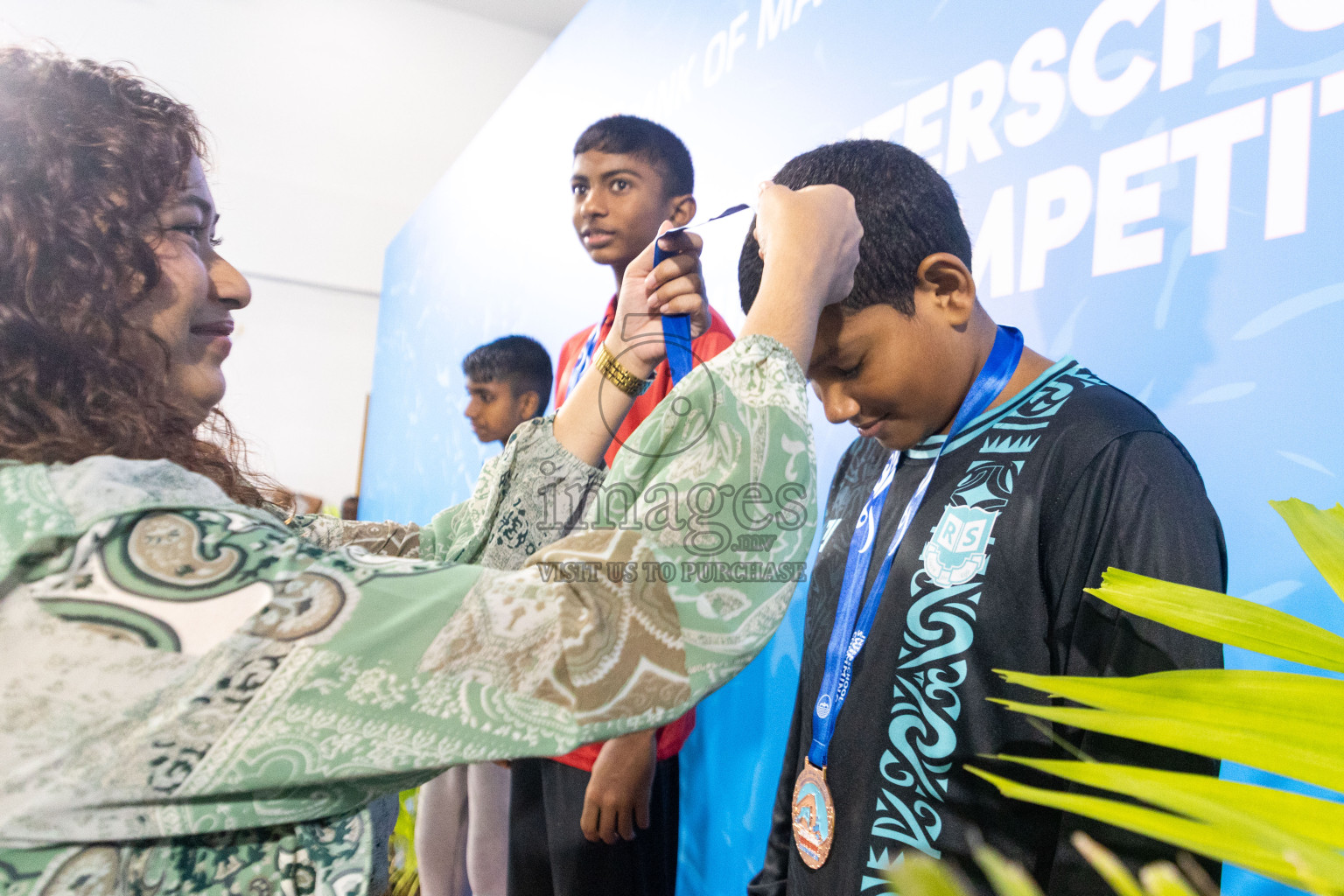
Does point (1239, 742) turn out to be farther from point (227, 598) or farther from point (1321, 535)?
point (227, 598)

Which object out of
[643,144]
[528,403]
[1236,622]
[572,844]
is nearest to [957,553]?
[1236,622]

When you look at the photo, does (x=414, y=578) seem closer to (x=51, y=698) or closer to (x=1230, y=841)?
(x=51, y=698)

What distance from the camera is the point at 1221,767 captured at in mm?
823

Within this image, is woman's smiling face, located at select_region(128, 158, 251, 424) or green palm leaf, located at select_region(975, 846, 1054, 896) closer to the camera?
green palm leaf, located at select_region(975, 846, 1054, 896)

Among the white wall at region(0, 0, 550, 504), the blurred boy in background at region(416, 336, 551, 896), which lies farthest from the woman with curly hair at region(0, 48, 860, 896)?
the white wall at region(0, 0, 550, 504)

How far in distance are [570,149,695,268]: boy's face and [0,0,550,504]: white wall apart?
17.0ft

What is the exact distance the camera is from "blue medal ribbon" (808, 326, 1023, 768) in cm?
93

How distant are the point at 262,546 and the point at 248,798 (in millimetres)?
174

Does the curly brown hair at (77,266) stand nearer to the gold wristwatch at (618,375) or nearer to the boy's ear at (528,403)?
the gold wristwatch at (618,375)

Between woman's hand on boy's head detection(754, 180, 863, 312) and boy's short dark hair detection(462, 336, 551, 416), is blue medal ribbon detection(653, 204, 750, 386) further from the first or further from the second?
boy's short dark hair detection(462, 336, 551, 416)

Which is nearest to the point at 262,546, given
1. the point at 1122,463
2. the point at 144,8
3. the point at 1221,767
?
the point at 1122,463

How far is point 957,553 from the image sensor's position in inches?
34.6

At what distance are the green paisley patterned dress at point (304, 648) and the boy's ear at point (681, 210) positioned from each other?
1.30 m

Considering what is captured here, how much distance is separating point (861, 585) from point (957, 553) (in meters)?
0.15
